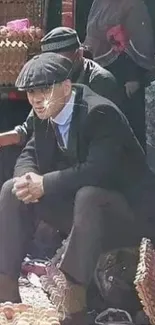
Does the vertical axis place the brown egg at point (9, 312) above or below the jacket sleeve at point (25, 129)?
below

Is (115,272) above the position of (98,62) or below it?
below

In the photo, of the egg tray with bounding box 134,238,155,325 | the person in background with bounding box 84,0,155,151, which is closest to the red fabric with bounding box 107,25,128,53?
the person in background with bounding box 84,0,155,151

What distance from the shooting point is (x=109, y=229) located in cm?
326

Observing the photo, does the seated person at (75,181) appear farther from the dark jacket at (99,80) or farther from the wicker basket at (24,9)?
the wicker basket at (24,9)

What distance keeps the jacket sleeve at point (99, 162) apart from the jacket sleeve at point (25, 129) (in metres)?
0.21

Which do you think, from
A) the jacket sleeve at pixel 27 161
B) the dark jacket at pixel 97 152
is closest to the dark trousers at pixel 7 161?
the jacket sleeve at pixel 27 161

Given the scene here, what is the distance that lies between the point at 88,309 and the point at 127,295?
137 millimetres

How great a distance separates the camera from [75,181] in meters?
3.24

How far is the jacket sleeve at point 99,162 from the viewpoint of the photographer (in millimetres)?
3217

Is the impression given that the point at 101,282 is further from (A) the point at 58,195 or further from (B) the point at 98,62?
(B) the point at 98,62

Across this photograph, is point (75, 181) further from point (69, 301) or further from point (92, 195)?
point (69, 301)

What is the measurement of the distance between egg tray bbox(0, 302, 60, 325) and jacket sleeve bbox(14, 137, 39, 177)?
1.48ft

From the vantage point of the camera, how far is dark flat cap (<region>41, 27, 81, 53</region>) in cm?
326

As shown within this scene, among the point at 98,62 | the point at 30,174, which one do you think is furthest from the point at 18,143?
the point at 98,62
